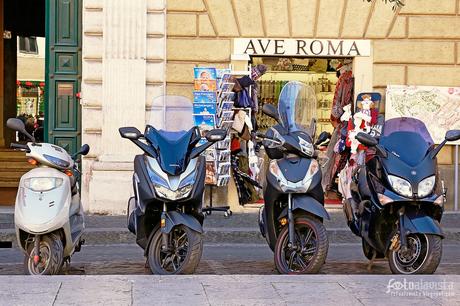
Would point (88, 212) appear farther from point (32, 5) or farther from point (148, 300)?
point (32, 5)

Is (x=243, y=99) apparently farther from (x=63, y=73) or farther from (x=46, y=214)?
(x=46, y=214)

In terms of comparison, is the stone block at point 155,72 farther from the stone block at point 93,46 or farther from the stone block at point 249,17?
the stone block at point 249,17

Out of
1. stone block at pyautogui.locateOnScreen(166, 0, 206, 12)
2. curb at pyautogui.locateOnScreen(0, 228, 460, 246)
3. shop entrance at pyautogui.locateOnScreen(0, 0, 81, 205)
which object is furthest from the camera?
shop entrance at pyautogui.locateOnScreen(0, 0, 81, 205)

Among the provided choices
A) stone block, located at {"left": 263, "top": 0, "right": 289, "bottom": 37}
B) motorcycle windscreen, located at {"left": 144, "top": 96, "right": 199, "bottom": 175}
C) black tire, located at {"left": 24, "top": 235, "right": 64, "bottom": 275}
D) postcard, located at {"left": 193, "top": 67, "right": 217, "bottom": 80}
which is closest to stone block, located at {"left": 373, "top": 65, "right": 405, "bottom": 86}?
stone block, located at {"left": 263, "top": 0, "right": 289, "bottom": 37}

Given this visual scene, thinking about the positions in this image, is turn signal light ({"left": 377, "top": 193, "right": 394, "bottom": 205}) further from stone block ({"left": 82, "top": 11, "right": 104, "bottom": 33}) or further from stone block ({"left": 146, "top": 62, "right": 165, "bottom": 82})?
stone block ({"left": 82, "top": 11, "right": 104, "bottom": 33})

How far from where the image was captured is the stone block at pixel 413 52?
13.6m

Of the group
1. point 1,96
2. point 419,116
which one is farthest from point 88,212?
point 1,96

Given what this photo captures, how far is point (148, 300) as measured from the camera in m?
5.89

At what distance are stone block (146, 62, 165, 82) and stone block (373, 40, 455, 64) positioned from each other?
3249 mm

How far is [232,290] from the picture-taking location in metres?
6.26

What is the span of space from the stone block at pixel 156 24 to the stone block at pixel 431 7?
3712mm

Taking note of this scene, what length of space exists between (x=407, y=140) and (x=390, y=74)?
6.37 m

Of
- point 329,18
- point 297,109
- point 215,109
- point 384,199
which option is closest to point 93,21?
point 215,109

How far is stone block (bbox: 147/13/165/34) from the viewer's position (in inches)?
527
